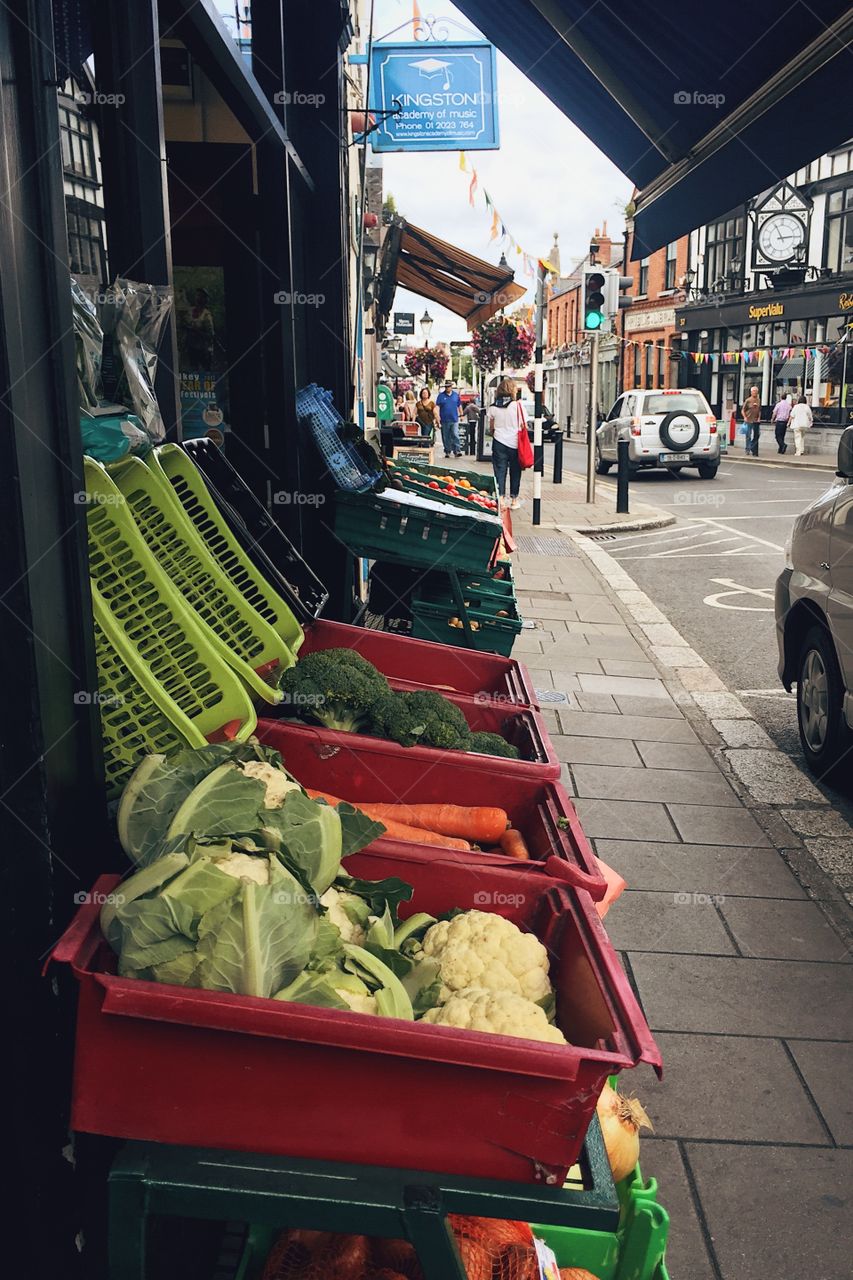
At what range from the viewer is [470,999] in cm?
213

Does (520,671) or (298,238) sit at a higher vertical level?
(298,238)

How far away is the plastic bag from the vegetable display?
929 mm

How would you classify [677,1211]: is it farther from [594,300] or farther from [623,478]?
[623,478]

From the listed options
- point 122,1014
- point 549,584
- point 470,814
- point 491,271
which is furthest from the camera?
point 491,271

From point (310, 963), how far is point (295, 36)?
20.7ft

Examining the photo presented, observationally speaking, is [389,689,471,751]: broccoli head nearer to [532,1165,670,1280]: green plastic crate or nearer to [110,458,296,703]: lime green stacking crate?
[110,458,296,703]: lime green stacking crate

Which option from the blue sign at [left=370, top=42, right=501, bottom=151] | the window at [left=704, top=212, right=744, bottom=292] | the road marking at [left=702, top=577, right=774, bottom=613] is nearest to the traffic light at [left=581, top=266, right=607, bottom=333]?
the road marking at [left=702, top=577, right=774, bottom=613]

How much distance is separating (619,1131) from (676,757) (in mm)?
4202

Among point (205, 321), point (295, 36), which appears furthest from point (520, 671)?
point (295, 36)

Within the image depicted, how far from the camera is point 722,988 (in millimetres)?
3824

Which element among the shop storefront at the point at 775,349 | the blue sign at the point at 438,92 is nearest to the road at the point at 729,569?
the blue sign at the point at 438,92

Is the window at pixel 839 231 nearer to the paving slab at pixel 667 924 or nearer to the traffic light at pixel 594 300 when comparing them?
the traffic light at pixel 594 300

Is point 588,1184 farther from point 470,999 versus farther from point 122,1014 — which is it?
point 122,1014

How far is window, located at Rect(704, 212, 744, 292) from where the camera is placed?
40.6m
